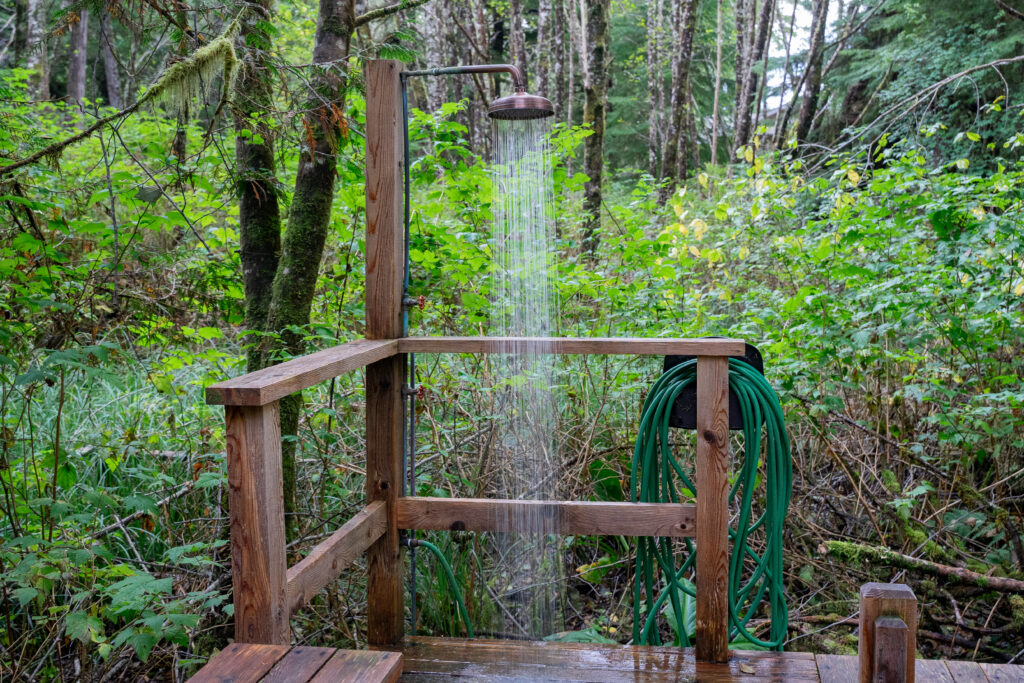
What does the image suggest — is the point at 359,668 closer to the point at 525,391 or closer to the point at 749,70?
the point at 525,391

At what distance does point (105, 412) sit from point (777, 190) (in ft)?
14.5

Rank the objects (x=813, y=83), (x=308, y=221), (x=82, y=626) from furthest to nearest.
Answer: (x=813, y=83)
(x=308, y=221)
(x=82, y=626)

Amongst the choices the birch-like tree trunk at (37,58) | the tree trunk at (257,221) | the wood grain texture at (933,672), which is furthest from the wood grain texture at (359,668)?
the birch-like tree trunk at (37,58)

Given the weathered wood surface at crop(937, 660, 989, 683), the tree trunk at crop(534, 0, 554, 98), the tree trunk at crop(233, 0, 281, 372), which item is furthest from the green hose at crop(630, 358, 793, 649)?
the tree trunk at crop(534, 0, 554, 98)

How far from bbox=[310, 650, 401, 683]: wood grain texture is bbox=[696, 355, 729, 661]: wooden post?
1003mm

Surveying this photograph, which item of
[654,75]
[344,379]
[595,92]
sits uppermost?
[654,75]

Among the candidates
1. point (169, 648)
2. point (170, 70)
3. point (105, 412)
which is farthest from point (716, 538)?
point (105, 412)

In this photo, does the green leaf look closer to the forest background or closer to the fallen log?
the forest background

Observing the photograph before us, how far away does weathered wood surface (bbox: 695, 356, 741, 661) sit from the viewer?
221 centimetres

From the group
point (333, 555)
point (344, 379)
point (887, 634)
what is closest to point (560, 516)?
point (333, 555)

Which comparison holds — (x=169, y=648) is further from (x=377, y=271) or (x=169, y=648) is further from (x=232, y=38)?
(x=232, y=38)

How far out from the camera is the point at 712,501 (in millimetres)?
2232

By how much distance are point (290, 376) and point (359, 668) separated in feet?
2.09

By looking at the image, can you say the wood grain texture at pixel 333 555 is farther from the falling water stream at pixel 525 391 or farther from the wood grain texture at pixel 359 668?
the falling water stream at pixel 525 391
